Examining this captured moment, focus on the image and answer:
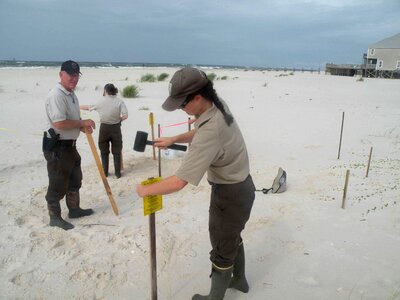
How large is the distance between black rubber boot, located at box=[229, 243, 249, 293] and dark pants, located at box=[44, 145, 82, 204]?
2.33m

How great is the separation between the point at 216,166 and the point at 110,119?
3.80 metres

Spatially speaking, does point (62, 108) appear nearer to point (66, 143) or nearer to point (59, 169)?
point (66, 143)

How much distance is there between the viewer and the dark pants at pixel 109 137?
18.9 feet

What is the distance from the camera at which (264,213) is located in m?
4.41

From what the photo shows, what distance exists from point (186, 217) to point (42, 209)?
6.61 ft

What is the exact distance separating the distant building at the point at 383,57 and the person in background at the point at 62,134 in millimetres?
48467

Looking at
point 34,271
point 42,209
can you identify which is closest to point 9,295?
point 34,271

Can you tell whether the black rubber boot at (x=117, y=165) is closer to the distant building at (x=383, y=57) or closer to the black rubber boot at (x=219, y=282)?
the black rubber boot at (x=219, y=282)

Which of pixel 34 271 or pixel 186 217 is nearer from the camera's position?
pixel 34 271

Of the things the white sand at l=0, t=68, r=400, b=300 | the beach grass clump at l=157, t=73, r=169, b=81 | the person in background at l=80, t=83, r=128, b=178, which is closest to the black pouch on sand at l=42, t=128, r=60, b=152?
the white sand at l=0, t=68, r=400, b=300

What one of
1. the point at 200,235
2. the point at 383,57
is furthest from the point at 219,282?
the point at 383,57

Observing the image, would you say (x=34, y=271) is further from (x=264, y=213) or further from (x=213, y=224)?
(x=264, y=213)

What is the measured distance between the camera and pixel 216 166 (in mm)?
2314

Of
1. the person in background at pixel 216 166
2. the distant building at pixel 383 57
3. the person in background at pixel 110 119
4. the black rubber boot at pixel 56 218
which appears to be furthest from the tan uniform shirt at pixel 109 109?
the distant building at pixel 383 57
